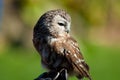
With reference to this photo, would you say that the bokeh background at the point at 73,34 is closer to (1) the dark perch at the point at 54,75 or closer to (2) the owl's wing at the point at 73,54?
(2) the owl's wing at the point at 73,54

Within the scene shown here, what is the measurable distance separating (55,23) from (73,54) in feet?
0.93

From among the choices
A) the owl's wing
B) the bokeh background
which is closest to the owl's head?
the owl's wing

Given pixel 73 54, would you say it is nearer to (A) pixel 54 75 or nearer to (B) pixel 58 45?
(B) pixel 58 45

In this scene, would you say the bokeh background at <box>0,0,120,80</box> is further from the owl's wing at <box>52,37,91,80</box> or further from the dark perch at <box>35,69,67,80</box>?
the dark perch at <box>35,69,67,80</box>

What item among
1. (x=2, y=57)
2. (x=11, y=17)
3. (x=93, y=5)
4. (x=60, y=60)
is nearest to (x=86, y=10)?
(x=93, y=5)

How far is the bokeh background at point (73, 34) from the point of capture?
11.1 metres

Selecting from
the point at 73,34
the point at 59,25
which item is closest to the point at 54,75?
the point at 59,25

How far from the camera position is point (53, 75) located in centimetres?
408

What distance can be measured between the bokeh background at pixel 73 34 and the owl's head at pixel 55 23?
19.7 ft

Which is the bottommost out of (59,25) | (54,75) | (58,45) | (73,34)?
(73,34)

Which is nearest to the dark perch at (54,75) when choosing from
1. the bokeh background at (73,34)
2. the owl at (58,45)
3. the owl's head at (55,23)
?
the owl at (58,45)

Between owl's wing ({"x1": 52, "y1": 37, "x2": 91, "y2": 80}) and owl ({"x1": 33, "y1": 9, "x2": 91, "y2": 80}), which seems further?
owl's wing ({"x1": 52, "y1": 37, "x2": 91, "y2": 80})

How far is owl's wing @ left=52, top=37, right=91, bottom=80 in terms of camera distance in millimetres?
4293

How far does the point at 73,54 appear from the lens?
14.2 ft
